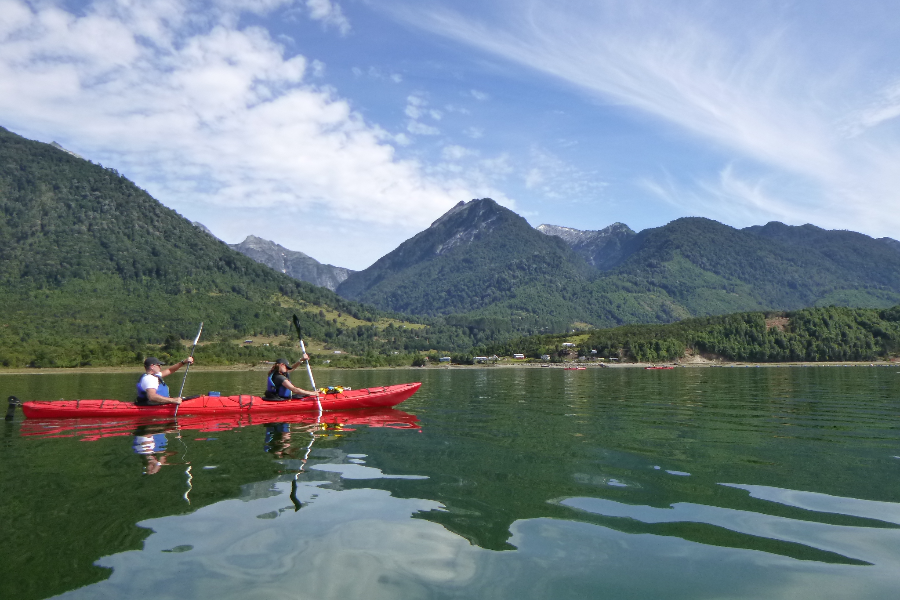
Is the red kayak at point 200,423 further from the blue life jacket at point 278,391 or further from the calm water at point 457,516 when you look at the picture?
the calm water at point 457,516

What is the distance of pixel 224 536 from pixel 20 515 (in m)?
4.12

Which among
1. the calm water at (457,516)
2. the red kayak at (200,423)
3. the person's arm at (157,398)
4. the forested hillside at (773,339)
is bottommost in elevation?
the red kayak at (200,423)

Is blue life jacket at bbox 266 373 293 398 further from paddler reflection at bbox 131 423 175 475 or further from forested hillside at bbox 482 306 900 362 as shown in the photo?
forested hillside at bbox 482 306 900 362

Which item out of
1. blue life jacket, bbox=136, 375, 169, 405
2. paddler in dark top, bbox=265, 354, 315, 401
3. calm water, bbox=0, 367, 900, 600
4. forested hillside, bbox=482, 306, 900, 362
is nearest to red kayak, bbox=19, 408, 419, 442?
blue life jacket, bbox=136, 375, 169, 405

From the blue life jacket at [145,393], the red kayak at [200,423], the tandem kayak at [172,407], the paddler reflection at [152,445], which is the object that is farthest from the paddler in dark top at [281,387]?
the paddler reflection at [152,445]

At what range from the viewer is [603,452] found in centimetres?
1498

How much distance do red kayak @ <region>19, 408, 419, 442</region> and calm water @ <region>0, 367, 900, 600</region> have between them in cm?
220

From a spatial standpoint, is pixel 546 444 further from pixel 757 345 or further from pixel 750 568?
pixel 757 345

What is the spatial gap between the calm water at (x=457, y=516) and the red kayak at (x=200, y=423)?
7.22ft

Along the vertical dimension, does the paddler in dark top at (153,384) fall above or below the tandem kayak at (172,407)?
above

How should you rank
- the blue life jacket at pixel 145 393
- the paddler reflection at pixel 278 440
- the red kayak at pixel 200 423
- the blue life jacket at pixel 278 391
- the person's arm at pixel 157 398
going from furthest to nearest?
the blue life jacket at pixel 278 391 < the blue life jacket at pixel 145 393 < the person's arm at pixel 157 398 < the red kayak at pixel 200 423 < the paddler reflection at pixel 278 440

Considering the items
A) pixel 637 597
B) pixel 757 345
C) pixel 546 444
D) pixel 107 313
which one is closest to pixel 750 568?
pixel 637 597

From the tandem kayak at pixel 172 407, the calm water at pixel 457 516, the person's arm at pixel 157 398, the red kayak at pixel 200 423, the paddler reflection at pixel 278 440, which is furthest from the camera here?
the tandem kayak at pixel 172 407

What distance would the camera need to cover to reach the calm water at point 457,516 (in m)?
6.63
